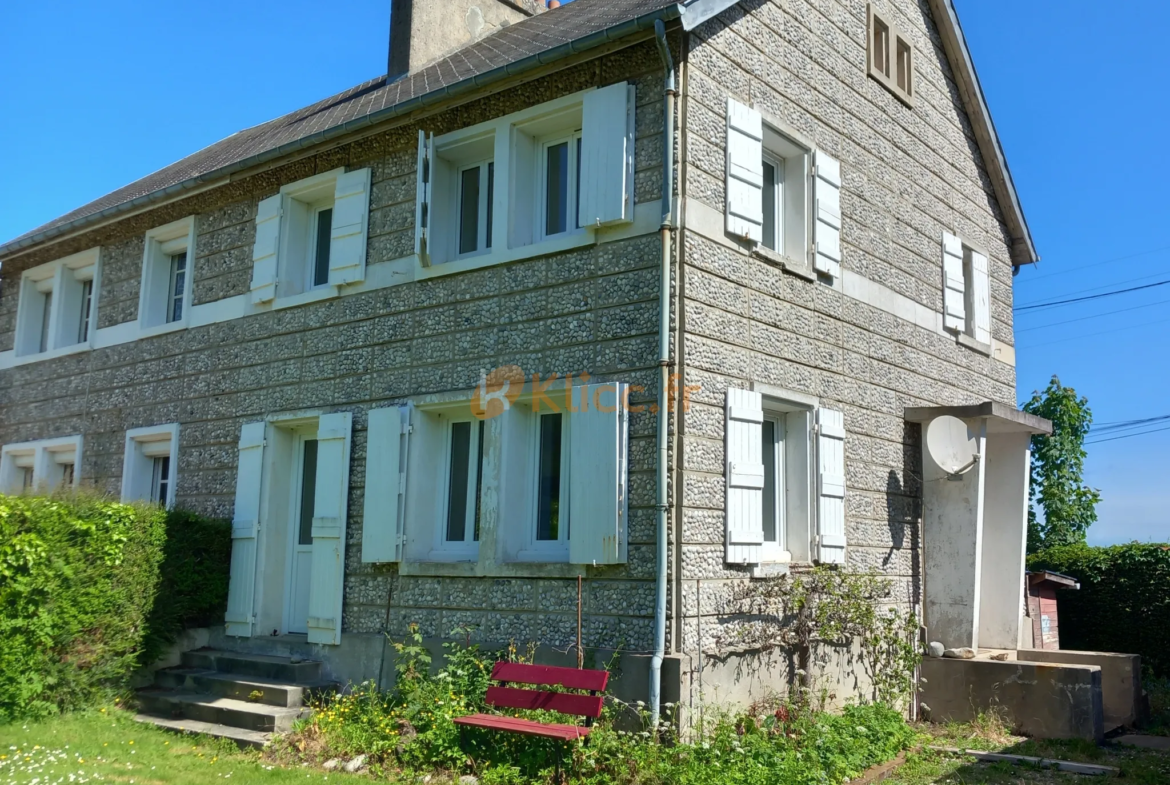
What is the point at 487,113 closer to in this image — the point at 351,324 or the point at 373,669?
the point at 351,324

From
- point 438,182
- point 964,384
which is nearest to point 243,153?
point 438,182

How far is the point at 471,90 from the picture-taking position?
30.8ft

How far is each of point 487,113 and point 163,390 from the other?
18.1 ft

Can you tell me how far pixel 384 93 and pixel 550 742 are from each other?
820 cm

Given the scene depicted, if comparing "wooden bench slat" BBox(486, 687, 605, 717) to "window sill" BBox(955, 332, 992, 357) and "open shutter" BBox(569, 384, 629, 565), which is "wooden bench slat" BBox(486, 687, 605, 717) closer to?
"open shutter" BBox(569, 384, 629, 565)

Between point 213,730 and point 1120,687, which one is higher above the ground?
point 1120,687

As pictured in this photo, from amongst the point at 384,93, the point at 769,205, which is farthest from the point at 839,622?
the point at 384,93

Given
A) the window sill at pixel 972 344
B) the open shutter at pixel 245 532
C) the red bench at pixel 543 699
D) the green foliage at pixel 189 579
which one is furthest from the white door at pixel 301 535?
the window sill at pixel 972 344

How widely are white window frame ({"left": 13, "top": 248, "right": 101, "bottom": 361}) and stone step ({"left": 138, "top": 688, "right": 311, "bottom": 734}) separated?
17.9 feet

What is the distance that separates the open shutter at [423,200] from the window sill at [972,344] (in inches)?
262

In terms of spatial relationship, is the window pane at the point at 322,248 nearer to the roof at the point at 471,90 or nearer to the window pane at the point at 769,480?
the roof at the point at 471,90

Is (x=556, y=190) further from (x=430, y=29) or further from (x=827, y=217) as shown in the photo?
(x=430, y=29)

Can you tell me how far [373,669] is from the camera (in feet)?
30.6

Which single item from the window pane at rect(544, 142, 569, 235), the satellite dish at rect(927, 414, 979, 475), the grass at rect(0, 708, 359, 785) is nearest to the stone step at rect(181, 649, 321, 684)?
the grass at rect(0, 708, 359, 785)
